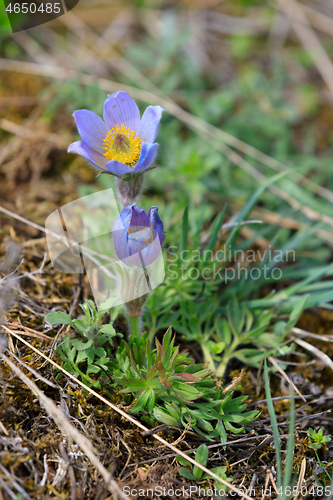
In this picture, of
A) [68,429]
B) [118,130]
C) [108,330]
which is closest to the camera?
[68,429]

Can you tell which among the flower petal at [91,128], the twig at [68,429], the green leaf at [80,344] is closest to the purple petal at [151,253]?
the green leaf at [80,344]

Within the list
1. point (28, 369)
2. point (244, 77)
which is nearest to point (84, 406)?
point (28, 369)

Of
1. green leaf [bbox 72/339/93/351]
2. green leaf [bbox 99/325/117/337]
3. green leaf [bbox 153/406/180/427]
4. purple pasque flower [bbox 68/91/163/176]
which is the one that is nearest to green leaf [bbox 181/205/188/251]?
purple pasque flower [bbox 68/91/163/176]

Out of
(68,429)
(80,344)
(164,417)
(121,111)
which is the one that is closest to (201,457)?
(164,417)

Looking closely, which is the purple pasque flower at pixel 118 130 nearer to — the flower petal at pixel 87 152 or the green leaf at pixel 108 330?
the flower petal at pixel 87 152
